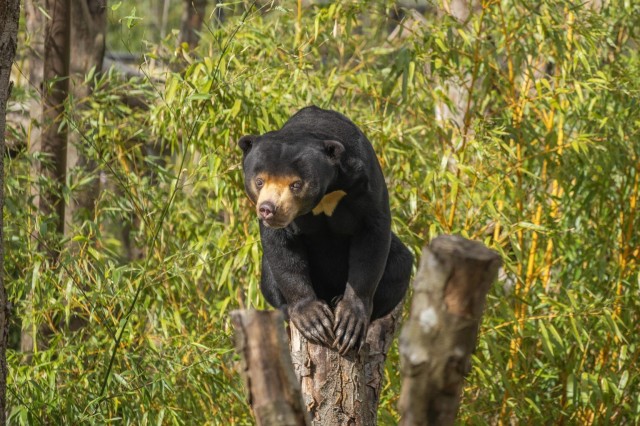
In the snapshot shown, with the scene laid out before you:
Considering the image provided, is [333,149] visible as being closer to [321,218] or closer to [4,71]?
[321,218]

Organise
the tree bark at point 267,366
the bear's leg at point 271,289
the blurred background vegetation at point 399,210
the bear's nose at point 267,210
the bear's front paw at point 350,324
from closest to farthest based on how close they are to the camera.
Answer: the tree bark at point 267,366 → the bear's nose at point 267,210 → the bear's front paw at point 350,324 → the bear's leg at point 271,289 → the blurred background vegetation at point 399,210

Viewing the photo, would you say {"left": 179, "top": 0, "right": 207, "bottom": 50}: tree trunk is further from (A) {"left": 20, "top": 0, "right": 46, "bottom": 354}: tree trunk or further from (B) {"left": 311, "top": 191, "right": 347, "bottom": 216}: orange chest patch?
(B) {"left": 311, "top": 191, "right": 347, "bottom": 216}: orange chest patch

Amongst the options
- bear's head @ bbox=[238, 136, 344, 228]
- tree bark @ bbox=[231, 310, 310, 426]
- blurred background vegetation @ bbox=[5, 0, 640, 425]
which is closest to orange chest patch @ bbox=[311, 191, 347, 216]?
bear's head @ bbox=[238, 136, 344, 228]

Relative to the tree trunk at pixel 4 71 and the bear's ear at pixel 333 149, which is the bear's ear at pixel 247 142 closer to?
the bear's ear at pixel 333 149

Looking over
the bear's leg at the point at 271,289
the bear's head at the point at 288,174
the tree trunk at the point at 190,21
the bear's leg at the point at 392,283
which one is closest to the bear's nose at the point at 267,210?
A: the bear's head at the point at 288,174

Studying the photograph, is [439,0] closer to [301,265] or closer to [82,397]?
[301,265]

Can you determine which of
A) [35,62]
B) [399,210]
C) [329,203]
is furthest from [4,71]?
[35,62]

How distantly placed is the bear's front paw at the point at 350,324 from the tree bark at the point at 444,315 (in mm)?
1347

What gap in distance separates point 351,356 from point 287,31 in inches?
112

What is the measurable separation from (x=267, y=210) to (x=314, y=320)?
45 cm

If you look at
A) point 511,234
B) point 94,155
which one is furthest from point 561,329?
point 94,155

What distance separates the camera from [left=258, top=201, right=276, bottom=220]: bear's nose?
2629 mm

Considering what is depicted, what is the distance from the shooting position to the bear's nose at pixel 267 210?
2629 millimetres

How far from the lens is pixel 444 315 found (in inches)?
57.2
